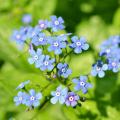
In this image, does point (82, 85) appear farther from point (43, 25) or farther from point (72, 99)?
point (43, 25)

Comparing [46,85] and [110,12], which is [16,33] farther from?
[110,12]

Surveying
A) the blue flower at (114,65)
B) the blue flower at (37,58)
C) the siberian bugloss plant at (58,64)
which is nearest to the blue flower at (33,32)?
the siberian bugloss plant at (58,64)

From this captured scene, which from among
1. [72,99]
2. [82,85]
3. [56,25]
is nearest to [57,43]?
[56,25]

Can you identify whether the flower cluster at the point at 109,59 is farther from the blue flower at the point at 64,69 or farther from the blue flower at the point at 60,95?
the blue flower at the point at 60,95

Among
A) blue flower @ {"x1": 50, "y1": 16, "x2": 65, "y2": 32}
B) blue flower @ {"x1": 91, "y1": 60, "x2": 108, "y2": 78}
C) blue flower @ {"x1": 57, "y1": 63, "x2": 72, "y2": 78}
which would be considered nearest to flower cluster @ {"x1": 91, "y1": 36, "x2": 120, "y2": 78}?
blue flower @ {"x1": 91, "y1": 60, "x2": 108, "y2": 78}

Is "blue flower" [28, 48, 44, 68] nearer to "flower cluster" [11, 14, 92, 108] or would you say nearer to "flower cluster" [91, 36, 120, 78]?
"flower cluster" [11, 14, 92, 108]

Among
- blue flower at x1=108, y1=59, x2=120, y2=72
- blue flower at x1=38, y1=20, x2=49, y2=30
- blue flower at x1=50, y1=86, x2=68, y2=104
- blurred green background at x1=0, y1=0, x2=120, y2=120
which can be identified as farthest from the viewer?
blurred green background at x1=0, y1=0, x2=120, y2=120
